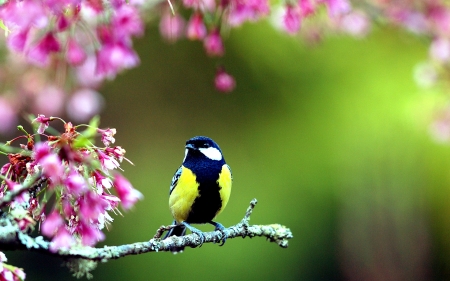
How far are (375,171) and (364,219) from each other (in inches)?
19.0

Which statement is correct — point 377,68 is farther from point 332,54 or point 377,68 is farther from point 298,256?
point 298,256

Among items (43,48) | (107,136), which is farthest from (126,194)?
(43,48)

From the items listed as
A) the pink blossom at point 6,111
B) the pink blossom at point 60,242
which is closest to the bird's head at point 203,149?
the pink blossom at point 60,242

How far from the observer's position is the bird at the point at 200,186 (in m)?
2.61

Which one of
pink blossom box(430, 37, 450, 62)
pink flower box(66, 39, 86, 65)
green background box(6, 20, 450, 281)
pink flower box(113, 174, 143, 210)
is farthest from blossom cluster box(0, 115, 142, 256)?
green background box(6, 20, 450, 281)

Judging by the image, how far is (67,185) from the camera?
52.1 inches

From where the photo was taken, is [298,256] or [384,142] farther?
[298,256]

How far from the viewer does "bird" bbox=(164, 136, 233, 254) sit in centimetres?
261

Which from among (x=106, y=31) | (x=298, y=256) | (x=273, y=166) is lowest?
(x=106, y=31)

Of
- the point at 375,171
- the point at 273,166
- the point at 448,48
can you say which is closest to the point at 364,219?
the point at 375,171

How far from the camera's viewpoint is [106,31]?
79.5 inches

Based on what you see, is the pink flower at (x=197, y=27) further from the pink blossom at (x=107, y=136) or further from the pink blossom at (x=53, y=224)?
the pink blossom at (x=53, y=224)

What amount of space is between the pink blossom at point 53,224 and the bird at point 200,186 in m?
1.23

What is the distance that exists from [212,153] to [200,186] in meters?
0.20
